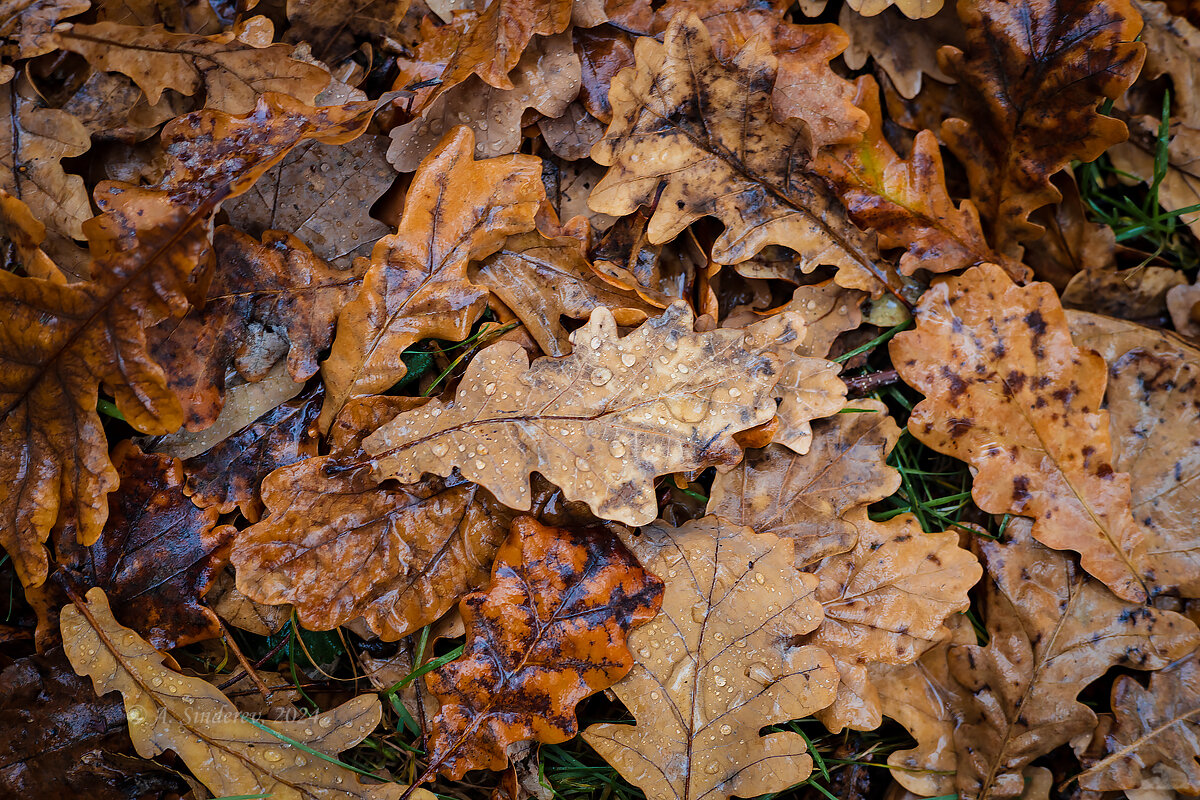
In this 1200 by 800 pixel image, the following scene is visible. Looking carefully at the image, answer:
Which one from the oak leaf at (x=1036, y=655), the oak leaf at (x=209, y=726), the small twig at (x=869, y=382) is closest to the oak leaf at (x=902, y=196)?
the small twig at (x=869, y=382)

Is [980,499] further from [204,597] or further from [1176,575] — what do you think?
[204,597]

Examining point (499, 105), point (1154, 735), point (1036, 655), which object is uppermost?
point (499, 105)

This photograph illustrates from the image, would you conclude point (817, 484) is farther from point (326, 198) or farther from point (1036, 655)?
point (326, 198)

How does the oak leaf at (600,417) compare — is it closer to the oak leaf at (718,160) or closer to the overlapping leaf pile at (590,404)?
the overlapping leaf pile at (590,404)

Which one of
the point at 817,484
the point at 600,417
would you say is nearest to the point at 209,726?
the point at 600,417

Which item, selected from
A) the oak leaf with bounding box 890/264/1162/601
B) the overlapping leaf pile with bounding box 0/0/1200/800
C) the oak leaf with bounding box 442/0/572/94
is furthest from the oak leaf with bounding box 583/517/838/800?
the oak leaf with bounding box 442/0/572/94

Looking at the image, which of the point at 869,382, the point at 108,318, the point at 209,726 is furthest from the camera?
the point at 869,382

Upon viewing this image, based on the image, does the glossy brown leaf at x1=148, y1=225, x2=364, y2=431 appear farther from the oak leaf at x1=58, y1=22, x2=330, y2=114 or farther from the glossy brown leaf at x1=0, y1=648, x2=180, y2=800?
the glossy brown leaf at x1=0, y1=648, x2=180, y2=800
